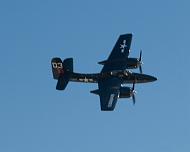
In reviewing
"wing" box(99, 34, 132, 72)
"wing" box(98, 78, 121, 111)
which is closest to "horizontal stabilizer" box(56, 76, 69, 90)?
"wing" box(98, 78, 121, 111)

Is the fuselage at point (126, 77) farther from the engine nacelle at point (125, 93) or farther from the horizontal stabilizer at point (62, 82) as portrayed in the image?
the engine nacelle at point (125, 93)

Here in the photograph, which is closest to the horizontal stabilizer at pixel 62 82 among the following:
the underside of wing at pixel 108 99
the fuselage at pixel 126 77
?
the fuselage at pixel 126 77

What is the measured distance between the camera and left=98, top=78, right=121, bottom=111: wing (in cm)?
13100

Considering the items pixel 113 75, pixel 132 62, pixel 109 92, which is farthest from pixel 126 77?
pixel 109 92

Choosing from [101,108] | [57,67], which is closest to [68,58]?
[57,67]

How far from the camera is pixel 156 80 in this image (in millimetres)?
144250

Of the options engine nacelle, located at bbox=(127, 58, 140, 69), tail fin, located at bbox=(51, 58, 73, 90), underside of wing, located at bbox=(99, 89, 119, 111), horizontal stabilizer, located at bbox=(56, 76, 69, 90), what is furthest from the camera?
tail fin, located at bbox=(51, 58, 73, 90)

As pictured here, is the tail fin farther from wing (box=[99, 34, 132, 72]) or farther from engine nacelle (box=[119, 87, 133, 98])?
engine nacelle (box=[119, 87, 133, 98])

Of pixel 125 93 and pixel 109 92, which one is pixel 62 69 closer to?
pixel 109 92

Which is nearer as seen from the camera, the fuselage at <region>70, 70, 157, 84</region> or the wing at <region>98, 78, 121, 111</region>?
the wing at <region>98, 78, 121, 111</region>

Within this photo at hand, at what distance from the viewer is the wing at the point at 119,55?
146m

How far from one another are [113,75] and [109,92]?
7.50 metres

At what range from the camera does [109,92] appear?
449 ft

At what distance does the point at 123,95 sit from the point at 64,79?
53.3 feet
